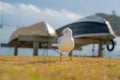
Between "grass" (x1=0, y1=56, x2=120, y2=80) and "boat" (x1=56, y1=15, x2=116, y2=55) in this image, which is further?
"boat" (x1=56, y1=15, x2=116, y2=55)

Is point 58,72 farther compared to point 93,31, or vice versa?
point 93,31

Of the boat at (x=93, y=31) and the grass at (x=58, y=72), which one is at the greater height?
the boat at (x=93, y=31)

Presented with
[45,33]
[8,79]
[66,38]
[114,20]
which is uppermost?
[114,20]

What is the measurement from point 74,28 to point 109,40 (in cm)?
665

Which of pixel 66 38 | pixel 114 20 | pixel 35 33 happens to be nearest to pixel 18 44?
pixel 35 33

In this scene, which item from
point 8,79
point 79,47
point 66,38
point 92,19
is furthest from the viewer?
point 79,47

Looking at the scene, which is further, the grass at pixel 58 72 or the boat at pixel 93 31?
the boat at pixel 93 31

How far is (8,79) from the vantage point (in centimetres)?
496

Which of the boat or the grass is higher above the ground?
the boat

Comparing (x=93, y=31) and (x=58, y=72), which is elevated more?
(x=93, y=31)

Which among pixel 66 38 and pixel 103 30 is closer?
pixel 66 38

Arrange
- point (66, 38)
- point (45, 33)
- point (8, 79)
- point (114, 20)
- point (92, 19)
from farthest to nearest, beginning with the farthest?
point (114, 20) < point (92, 19) < point (45, 33) < point (66, 38) < point (8, 79)

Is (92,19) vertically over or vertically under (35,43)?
over

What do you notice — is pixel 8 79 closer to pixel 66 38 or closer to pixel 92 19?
pixel 66 38
